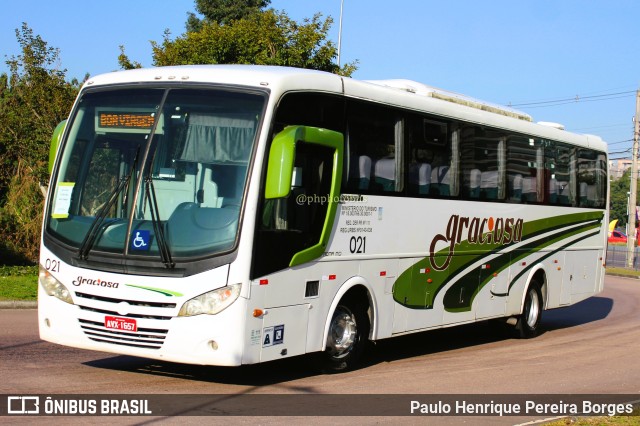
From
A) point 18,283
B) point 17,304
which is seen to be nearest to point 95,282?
point 17,304

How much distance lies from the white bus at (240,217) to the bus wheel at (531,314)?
4.10 meters

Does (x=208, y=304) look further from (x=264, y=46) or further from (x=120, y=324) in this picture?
(x=264, y=46)

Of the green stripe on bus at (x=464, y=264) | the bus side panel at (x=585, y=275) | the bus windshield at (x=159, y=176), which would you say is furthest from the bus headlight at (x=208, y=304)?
the bus side panel at (x=585, y=275)

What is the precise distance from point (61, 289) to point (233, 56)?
673 inches

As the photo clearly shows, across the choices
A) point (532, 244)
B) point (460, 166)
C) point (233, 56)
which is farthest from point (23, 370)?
point (233, 56)

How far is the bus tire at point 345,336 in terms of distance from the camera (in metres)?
11.4

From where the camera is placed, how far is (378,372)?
11984mm

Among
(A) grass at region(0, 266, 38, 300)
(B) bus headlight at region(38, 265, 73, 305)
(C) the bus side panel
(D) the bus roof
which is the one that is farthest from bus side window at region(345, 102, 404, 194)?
(A) grass at region(0, 266, 38, 300)

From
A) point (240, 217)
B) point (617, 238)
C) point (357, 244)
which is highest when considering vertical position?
point (240, 217)

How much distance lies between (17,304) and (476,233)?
340 inches

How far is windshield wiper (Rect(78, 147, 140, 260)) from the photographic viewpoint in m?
9.91

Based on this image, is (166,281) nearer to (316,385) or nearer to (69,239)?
(69,239)

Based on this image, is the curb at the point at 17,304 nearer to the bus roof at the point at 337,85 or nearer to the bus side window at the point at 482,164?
the bus roof at the point at 337,85

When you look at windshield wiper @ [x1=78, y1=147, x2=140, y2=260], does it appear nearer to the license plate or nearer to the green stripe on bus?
the license plate
